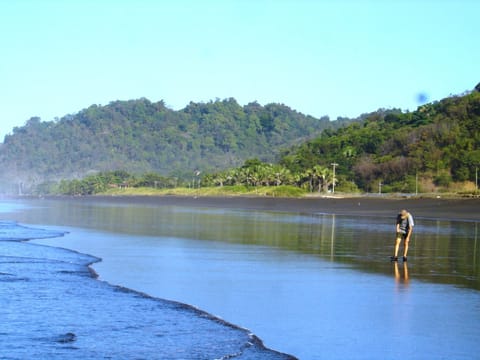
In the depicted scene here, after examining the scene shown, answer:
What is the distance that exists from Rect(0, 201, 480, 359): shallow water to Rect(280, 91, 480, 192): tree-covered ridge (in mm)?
68032

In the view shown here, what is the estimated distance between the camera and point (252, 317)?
10.3 metres

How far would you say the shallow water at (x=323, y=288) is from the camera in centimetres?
902

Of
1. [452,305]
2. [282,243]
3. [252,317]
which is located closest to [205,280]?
[252,317]

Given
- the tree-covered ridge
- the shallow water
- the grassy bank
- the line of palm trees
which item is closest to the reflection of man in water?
the shallow water

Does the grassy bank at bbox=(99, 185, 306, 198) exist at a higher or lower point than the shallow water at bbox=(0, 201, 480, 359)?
higher

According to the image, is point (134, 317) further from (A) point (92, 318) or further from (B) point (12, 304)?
(B) point (12, 304)

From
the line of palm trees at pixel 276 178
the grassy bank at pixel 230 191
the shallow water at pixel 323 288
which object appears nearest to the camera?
the shallow water at pixel 323 288

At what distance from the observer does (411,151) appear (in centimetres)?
9988

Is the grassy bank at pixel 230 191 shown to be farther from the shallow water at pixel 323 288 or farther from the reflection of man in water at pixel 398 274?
the reflection of man in water at pixel 398 274

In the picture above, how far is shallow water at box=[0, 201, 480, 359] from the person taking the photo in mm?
9023

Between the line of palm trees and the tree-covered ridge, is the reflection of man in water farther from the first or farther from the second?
the line of palm trees

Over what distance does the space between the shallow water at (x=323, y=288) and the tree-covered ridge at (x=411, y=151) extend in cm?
6803

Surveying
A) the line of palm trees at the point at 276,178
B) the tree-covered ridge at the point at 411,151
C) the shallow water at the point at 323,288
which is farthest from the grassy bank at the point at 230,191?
the shallow water at the point at 323,288

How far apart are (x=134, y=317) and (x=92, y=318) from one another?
0.56 metres
